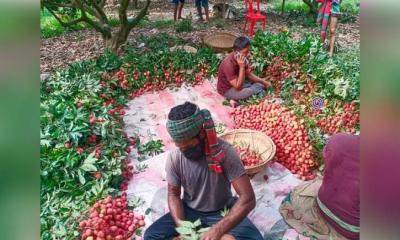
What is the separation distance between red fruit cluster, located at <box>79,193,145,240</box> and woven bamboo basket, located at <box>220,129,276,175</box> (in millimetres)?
870

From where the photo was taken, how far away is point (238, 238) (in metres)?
2.11

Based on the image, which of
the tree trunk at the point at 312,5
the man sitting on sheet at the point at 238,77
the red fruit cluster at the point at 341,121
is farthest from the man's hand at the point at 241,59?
the tree trunk at the point at 312,5

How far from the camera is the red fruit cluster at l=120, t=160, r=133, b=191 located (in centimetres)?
273

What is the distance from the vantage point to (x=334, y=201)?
7.24 feet

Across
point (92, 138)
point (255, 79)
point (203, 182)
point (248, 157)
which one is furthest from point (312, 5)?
point (203, 182)

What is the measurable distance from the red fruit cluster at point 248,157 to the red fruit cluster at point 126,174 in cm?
72

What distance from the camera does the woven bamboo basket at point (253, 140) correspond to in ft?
9.55

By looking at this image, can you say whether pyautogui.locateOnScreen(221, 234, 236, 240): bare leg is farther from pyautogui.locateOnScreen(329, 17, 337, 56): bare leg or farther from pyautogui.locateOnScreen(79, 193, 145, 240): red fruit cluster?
pyautogui.locateOnScreen(329, 17, 337, 56): bare leg

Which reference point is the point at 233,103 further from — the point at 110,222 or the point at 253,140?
the point at 110,222

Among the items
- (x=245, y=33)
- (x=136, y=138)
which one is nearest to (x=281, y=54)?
(x=245, y=33)

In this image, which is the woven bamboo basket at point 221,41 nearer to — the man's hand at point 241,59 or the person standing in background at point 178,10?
the person standing in background at point 178,10
